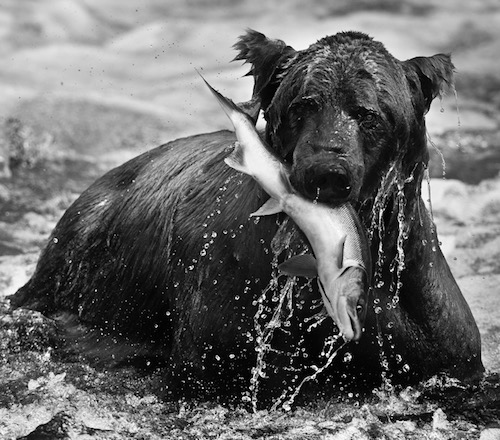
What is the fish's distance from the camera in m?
3.06

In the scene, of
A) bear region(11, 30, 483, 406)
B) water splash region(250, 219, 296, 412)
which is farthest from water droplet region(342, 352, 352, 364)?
water splash region(250, 219, 296, 412)

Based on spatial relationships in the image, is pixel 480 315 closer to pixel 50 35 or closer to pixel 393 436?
pixel 393 436

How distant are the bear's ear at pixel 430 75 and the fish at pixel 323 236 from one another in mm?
672

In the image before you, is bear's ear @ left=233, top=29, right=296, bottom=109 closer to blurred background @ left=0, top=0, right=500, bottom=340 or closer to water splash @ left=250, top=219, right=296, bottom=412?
water splash @ left=250, top=219, right=296, bottom=412

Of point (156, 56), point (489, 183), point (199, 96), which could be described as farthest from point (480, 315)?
point (156, 56)

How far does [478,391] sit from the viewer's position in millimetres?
4477

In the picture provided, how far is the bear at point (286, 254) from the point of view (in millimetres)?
3545

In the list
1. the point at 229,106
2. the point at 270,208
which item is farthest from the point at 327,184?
the point at 229,106

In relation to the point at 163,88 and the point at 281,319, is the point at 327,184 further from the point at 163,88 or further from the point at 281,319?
the point at 163,88

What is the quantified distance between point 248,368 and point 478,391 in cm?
101

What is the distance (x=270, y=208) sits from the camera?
345 centimetres

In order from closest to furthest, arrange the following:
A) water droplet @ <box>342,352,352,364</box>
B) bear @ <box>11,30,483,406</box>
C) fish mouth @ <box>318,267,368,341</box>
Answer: fish mouth @ <box>318,267,368,341</box>
bear @ <box>11,30,483,406</box>
water droplet @ <box>342,352,352,364</box>

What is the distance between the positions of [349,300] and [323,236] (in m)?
0.26

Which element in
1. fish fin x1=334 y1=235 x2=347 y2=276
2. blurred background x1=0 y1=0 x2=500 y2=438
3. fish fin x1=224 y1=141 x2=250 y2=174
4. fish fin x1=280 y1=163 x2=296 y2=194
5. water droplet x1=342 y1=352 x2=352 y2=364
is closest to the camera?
fish fin x1=334 y1=235 x2=347 y2=276
